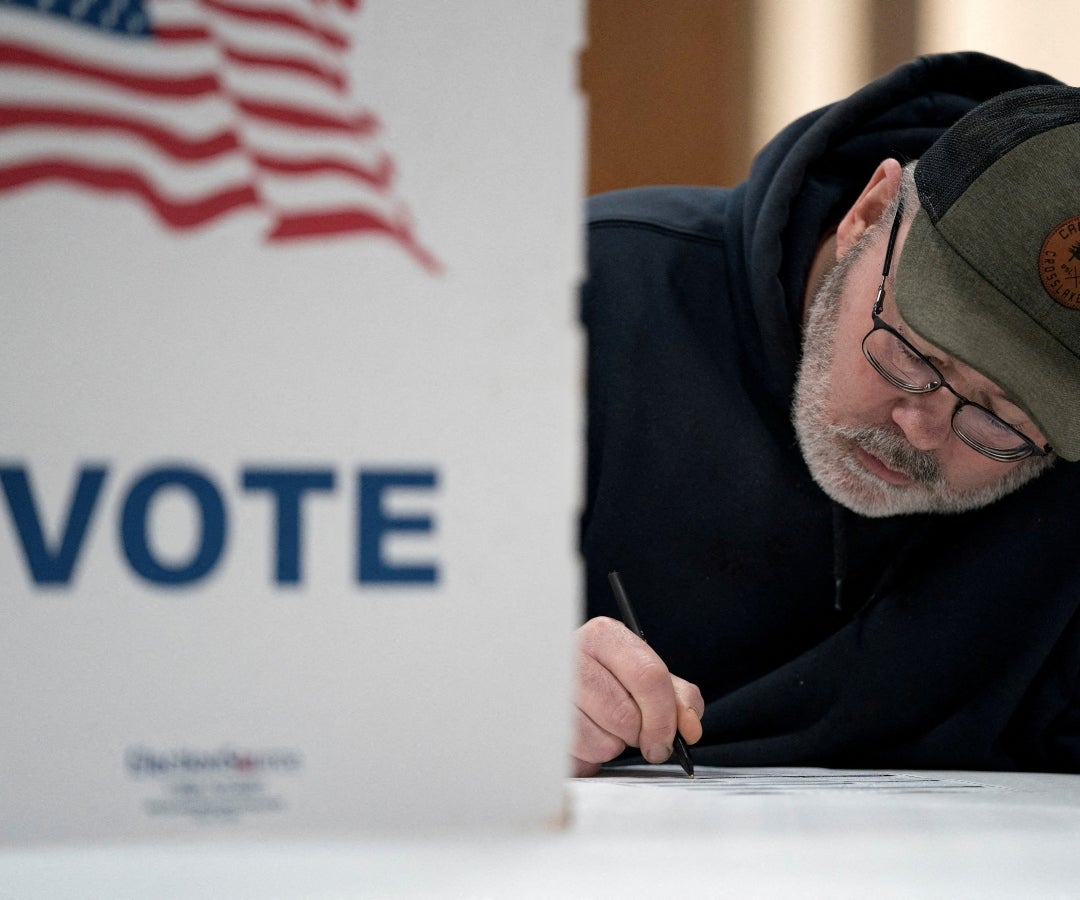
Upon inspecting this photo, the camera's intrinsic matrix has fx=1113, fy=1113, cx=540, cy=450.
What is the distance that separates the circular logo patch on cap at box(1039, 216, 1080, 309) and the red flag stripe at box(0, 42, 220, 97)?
892 millimetres

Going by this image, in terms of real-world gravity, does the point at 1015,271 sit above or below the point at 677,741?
above

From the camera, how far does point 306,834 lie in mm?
377

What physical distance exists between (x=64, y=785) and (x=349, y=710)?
0.10 metres

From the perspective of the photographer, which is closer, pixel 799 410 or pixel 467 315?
pixel 467 315

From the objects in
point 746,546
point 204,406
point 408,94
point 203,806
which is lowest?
point 746,546

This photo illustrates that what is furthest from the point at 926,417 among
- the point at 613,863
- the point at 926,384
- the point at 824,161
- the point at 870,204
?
the point at 613,863

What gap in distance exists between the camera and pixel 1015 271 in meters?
1.06

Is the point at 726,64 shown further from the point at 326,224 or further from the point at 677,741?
the point at 326,224

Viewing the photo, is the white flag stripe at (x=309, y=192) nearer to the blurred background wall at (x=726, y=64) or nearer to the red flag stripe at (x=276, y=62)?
the red flag stripe at (x=276, y=62)

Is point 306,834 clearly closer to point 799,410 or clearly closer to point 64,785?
point 64,785

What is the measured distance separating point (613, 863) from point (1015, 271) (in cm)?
87

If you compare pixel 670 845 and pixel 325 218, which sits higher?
pixel 325 218

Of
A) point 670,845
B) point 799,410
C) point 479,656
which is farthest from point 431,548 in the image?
point 799,410

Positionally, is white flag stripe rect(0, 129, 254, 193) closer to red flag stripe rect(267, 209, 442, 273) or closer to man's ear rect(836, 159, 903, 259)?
red flag stripe rect(267, 209, 442, 273)
